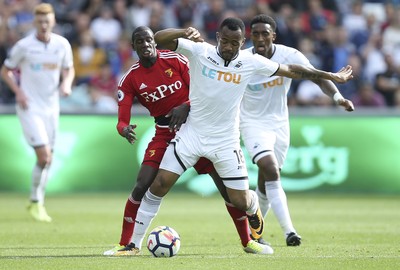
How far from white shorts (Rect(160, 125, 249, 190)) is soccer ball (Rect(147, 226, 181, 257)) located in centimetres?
63

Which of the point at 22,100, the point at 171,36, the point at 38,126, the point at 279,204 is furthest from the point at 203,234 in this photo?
the point at 22,100

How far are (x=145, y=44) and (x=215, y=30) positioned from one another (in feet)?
41.1

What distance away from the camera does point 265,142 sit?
37.5 ft

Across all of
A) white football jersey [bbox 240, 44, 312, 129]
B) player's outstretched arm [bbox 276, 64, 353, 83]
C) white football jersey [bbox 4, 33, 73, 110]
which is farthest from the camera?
white football jersey [bbox 4, 33, 73, 110]

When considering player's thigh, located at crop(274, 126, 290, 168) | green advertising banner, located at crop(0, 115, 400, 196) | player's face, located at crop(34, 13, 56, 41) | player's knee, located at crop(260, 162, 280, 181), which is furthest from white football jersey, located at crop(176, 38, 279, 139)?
green advertising banner, located at crop(0, 115, 400, 196)

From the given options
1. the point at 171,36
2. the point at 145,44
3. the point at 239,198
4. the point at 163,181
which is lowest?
the point at 239,198

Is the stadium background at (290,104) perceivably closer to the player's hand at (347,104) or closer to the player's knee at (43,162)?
the player's knee at (43,162)

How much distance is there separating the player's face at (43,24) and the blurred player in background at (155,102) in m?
4.74

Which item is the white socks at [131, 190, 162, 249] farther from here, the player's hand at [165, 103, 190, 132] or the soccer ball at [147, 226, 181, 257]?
the player's hand at [165, 103, 190, 132]

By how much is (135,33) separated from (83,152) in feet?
30.5

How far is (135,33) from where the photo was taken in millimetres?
9969

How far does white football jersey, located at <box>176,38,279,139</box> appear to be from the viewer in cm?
979

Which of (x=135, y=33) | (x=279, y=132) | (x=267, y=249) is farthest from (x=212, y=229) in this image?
(x=135, y=33)

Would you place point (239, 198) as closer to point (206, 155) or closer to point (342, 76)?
point (206, 155)
